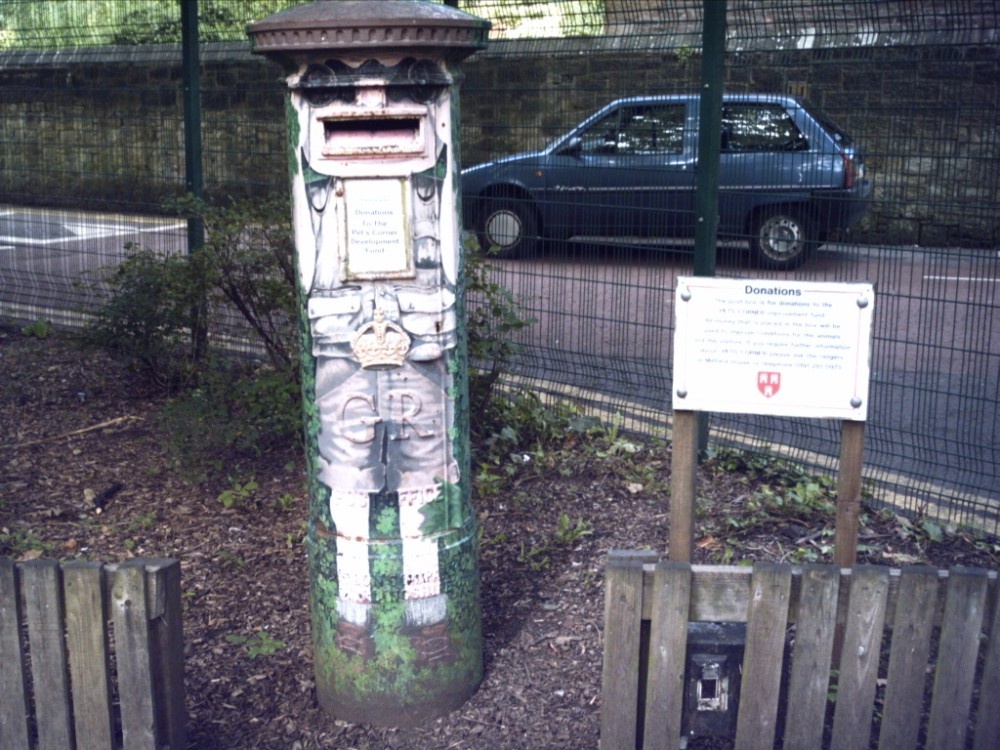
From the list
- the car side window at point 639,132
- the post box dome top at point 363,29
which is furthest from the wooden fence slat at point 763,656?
the car side window at point 639,132

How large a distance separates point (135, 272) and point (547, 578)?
335cm

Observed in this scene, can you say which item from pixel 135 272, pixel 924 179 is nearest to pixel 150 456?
pixel 135 272

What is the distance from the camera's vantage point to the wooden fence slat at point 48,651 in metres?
Answer: 3.12

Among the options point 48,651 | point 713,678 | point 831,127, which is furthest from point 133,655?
point 831,127

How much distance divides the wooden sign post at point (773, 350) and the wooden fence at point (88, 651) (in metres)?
1.64

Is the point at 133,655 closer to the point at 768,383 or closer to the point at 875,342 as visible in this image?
the point at 768,383

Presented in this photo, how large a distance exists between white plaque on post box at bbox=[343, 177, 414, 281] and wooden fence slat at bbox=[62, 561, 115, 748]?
110cm

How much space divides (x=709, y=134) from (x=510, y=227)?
1.42 meters

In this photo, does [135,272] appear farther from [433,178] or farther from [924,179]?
[924,179]

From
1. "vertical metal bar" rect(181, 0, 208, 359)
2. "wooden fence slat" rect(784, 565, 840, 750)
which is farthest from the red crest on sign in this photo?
"vertical metal bar" rect(181, 0, 208, 359)

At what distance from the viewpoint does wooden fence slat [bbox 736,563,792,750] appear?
3018 mm

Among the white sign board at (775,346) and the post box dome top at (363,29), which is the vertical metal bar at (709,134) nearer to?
the white sign board at (775,346)

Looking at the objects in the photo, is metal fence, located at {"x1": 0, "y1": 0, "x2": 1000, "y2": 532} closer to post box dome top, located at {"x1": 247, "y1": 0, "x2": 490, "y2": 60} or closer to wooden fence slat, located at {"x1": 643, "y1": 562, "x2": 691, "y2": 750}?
post box dome top, located at {"x1": 247, "y1": 0, "x2": 490, "y2": 60}

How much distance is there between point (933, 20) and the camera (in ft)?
16.9
